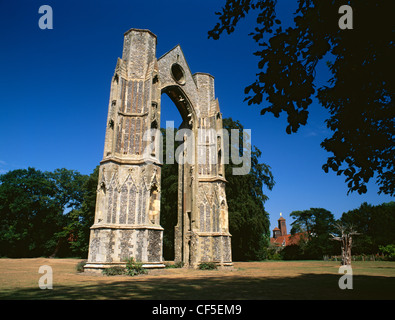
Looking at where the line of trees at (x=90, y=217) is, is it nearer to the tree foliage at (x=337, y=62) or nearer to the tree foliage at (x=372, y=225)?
the tree foliage at (x=372, y=225)

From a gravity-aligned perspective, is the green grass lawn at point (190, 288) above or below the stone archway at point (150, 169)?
below

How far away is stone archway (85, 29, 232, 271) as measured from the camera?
12609 mm

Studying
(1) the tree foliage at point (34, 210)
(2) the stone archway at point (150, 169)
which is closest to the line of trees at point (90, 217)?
(1) the tree foliage at point (34, 210)

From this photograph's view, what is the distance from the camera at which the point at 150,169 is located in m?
13.5

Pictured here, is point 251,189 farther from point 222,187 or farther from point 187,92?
point 187,92

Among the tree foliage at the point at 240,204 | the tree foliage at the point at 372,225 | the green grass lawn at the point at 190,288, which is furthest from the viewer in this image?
the tree foliage at the point at 372,225

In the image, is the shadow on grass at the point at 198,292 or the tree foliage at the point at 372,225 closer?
the shadow on grass at the point at 198,292

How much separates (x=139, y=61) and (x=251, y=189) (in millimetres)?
18107

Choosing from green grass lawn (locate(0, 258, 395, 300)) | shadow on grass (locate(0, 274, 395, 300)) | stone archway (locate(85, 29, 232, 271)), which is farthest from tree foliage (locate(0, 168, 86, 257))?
shadow on grass (locate(0, 274, 395, 300))

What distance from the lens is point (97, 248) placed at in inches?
477

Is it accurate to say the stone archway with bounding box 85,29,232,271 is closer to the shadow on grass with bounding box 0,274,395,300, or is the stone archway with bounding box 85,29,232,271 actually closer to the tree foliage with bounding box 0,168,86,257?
the shadow on grass with bounding box 0,274,395,300

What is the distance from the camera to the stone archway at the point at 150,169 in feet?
41.4

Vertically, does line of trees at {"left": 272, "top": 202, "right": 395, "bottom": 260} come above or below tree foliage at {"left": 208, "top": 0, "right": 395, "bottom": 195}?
below

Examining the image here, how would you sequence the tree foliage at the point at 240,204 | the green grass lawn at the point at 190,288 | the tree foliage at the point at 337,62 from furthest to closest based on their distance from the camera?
the tree foliage at the point at 240,204
the green grass lawn at the point at 190,288
the tree foliage at the point at 337,62
